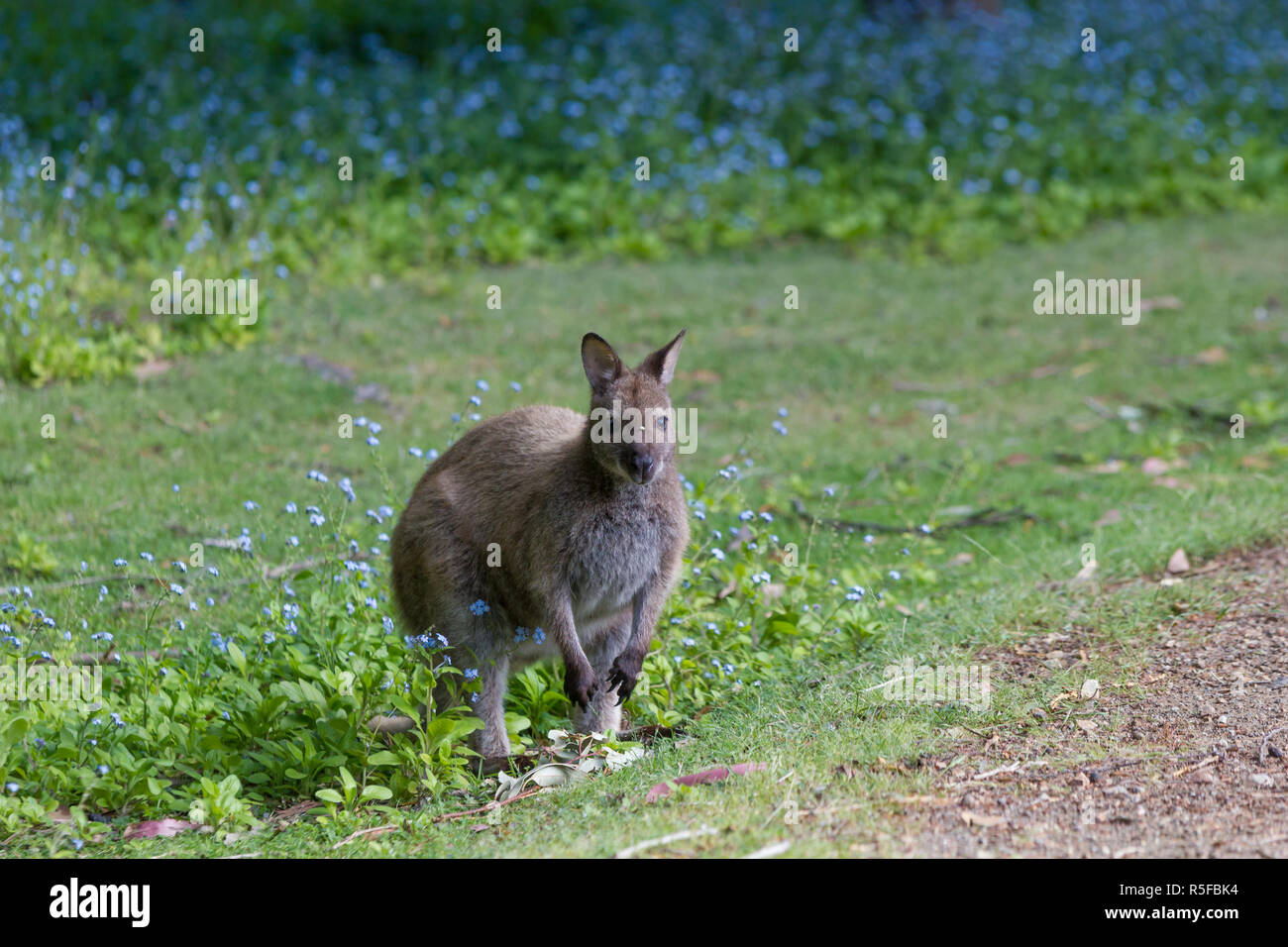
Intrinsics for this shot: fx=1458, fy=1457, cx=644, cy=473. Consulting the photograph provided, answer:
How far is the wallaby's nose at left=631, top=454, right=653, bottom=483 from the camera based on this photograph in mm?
4473

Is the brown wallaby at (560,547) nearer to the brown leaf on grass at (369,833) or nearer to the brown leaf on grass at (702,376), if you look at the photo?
the brown leaf on grass at (369,833)

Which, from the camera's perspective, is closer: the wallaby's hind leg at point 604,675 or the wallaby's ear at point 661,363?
the wallaby's ear at point 661,363

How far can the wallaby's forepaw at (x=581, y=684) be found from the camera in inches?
188

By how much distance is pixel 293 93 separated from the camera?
12562 millimetres

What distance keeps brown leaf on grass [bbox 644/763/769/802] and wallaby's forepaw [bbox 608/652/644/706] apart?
48 cm

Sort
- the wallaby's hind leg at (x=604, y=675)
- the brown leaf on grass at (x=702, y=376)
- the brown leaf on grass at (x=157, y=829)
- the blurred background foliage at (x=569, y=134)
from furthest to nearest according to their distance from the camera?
the blurred background foliage at (x=569, y=134) → the brown leaf on grass at (x=702, y=376) → the wallaby's hind leg at (x=604, y=675) → the brown leaf on grass at (x=157, y=829)

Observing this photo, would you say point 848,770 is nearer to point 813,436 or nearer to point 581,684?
point 581,684

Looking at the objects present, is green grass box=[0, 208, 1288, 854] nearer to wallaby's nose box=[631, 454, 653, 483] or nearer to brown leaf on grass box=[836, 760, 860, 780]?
brown leaf on grass box=[836, 760, 860, 780]

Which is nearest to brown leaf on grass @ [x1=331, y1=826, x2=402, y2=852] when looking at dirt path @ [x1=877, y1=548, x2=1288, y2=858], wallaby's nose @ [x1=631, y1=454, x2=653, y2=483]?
wallaby's nose @ [x1=631, y1=454, x2=653, y2=483]

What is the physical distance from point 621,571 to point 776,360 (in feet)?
16.1

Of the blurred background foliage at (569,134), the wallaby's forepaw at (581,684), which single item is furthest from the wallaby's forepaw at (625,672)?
the blurred background foliage at (569,134)

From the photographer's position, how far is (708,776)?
4.47 meters

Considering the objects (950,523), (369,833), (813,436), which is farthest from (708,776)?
(813,436)
